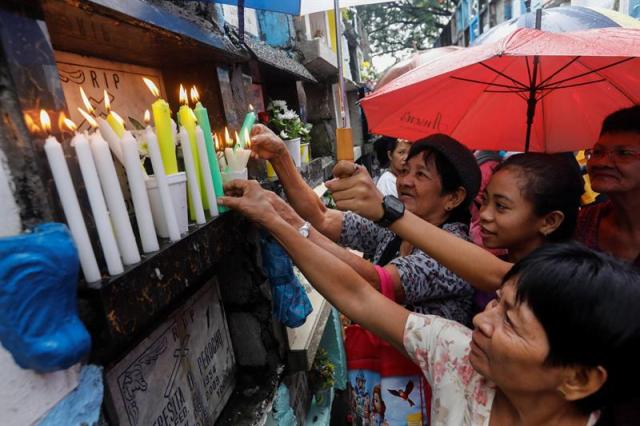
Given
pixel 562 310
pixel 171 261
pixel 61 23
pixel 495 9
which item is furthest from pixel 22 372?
pixel 495 9

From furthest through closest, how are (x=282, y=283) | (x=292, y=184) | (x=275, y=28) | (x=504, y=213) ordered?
(x=275, y=28) → (x=282, y=283) → (x=292, y=184) → (x=504, y=213)

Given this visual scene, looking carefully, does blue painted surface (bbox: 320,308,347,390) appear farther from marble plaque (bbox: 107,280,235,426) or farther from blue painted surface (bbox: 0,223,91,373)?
blue painted surface (bbox: 0,223,91,373)

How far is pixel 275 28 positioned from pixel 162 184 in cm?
376

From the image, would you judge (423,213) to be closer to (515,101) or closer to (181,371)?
(515,101)

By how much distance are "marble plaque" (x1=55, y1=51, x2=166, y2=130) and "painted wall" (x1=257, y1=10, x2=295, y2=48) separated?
2.22 meters

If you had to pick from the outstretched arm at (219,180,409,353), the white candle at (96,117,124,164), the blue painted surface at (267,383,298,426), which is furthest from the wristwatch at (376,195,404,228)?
the blue painted surface at (267,383,298,426)

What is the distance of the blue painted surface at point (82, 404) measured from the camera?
0.96 metres

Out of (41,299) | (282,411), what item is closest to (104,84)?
(41,299)

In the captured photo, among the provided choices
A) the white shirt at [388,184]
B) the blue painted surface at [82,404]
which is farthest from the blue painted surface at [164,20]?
the white shirt at [388,184]

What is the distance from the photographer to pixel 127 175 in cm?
116

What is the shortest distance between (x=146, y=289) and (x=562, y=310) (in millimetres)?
1258

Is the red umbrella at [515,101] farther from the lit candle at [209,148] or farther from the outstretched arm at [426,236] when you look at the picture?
the lit candle at [209,148]

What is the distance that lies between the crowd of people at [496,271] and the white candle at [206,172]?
0.30ft

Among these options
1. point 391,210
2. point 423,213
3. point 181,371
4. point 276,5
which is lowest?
point 181,371
